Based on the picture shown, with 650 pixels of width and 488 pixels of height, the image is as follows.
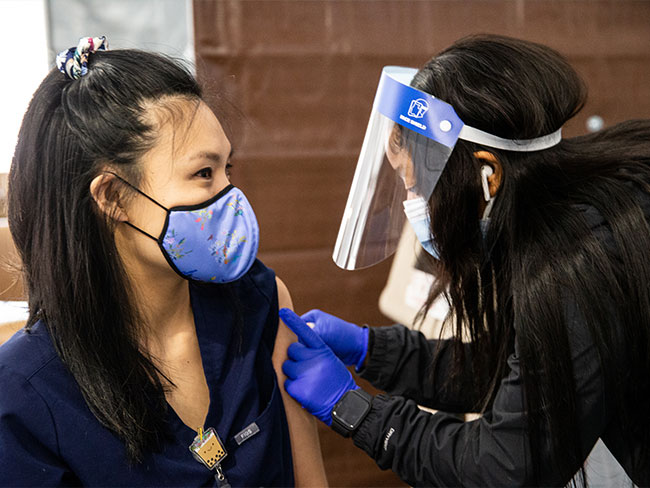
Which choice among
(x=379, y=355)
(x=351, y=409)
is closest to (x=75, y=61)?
(x=351, y=409)

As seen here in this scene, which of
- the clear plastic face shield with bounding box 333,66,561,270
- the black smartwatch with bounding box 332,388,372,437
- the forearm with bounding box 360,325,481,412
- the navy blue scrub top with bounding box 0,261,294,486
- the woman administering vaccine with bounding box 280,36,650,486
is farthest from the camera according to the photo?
the forearm with bounding box 360,325,481,412

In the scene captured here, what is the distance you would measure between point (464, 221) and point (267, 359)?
1.74 feet

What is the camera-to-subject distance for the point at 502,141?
1.23 meters

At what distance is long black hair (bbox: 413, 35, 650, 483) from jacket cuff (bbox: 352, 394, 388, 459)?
0.78 ft

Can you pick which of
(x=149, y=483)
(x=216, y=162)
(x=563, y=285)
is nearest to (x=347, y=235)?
(x=216, y=162)

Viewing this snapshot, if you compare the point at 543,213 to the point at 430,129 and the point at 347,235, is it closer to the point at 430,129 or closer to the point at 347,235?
the point at 430,129

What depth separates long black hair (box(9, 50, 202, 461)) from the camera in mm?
1123

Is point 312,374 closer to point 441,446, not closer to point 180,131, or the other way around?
point 441,446

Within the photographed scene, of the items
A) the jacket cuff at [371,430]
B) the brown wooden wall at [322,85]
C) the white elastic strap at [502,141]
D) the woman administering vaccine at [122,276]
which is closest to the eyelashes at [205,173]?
the woman administering vaccine at [122,276]

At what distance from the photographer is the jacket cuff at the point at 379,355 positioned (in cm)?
163

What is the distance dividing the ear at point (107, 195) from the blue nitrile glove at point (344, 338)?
64 centimetres

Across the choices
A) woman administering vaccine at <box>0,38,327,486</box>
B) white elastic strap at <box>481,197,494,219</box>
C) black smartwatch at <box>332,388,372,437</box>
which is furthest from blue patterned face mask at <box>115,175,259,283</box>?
white elastic strap at <box>481,197,494,219</box>

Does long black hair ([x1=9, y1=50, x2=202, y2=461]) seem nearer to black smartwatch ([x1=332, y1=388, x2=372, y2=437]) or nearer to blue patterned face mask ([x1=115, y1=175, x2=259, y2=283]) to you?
blue patterned face mask ([x1=115, y1=175, x2=259, y2=283])

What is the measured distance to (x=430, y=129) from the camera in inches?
49.4
